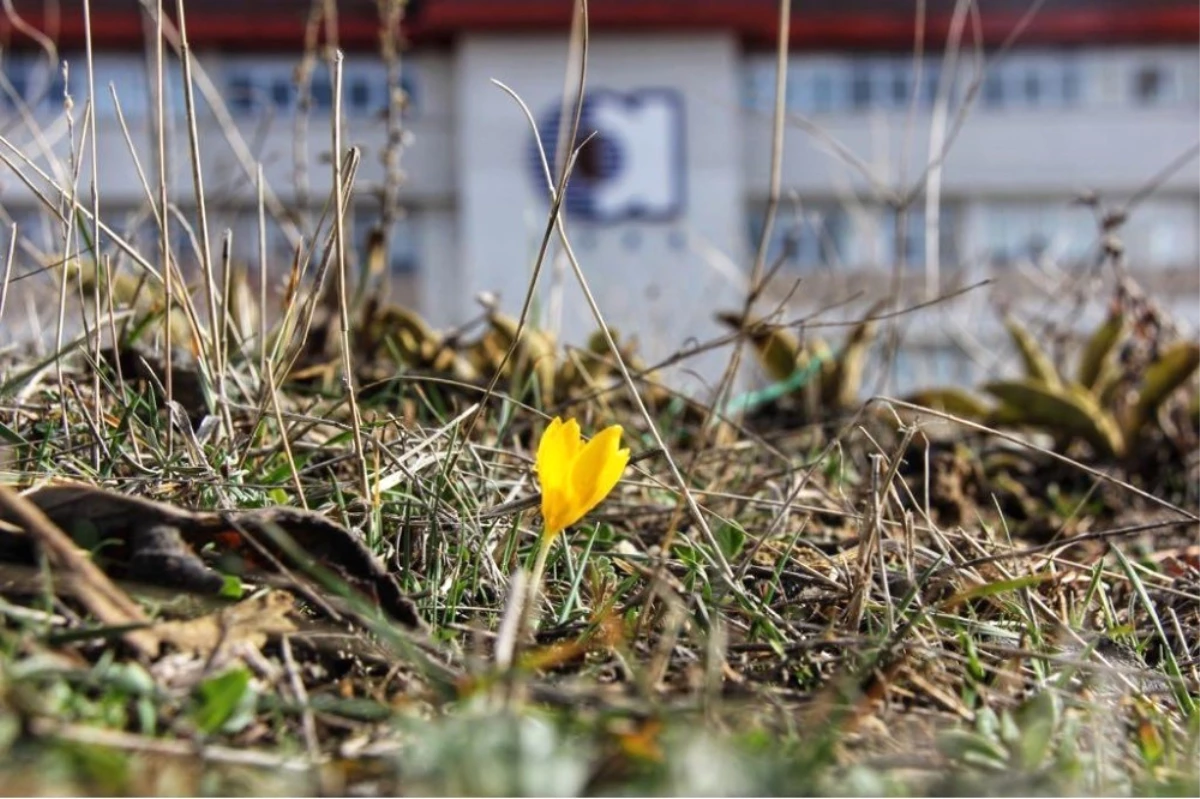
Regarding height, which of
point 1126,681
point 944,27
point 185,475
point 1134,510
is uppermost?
point 944,27

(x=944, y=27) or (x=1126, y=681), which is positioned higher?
(x=944, y=27)

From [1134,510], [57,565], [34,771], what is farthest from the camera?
[1134,510]

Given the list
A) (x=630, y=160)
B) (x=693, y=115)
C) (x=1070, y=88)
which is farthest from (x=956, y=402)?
(x=1070, y=88)

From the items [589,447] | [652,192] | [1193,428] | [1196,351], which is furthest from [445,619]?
[652,192]

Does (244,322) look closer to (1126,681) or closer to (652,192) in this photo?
(1126,681)

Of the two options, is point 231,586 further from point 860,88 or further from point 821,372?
point 860,88

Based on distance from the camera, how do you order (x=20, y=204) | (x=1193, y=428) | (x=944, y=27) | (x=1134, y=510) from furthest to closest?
(x=944, y=27) → (x=20, y=204) → (x=1193, y=428) → (x=1134, y=510)

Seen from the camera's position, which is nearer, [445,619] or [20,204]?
[445,619]
